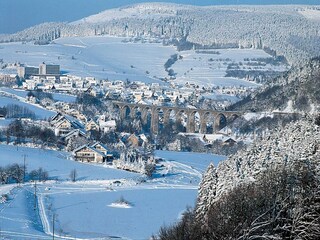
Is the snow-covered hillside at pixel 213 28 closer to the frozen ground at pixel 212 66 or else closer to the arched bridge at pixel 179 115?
the frozen ground at pixel 212 66

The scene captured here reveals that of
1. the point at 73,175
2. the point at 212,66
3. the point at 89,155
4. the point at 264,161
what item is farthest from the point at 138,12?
the point at 264,161

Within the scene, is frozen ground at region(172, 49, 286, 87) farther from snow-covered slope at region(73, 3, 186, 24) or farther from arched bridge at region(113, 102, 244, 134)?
snow-covered slope at region(73, 3, 186, 24)

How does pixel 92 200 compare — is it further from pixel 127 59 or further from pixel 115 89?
pixel 127 59

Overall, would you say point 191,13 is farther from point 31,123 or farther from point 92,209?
point 92,209

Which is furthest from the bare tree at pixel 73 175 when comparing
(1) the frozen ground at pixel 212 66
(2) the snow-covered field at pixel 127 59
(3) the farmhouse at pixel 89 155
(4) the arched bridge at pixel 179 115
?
(2) the snow-covered field at pixel 127 59

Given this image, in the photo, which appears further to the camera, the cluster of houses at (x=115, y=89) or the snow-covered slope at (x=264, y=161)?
the cluster of houses at (x=115, y=89)

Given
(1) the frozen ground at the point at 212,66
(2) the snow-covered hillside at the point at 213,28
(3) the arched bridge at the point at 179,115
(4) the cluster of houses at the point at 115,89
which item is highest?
(2) the snow-covered hillside at the point at 213,28

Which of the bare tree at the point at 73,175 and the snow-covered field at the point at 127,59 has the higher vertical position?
the snow-covered field at the point at 127,59
